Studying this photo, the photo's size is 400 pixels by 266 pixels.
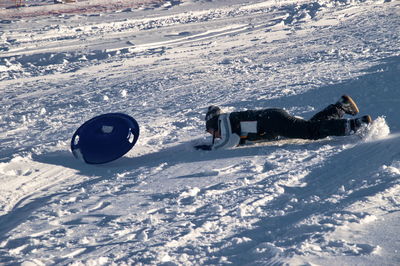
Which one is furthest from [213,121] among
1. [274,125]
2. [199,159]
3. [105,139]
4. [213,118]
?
[105,139]

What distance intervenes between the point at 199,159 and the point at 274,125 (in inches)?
29.4

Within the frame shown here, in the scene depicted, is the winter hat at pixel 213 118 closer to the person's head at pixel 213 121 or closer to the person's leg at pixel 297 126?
the person's head at pixel 213 121

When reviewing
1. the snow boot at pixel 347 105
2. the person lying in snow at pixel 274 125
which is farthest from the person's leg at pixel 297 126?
the snow boot at pixel 347 105

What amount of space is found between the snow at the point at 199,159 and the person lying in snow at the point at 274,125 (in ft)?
0.36

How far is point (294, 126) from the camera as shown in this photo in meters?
4.17

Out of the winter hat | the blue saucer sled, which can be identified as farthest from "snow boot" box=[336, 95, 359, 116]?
the blue saucer sled

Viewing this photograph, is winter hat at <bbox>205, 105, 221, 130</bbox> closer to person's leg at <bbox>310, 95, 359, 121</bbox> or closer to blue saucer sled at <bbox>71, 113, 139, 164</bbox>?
blue saucer sled at <bbox>71, 113, 139, 164</bbox>

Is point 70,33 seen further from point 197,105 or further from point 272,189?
point 272,189

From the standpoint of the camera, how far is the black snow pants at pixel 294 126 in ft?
13.5

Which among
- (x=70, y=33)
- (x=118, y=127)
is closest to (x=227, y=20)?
(x=70, y=33)

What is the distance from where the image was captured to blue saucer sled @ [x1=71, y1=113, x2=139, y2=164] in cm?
442

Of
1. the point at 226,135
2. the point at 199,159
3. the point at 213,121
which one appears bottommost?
the point at 199,159

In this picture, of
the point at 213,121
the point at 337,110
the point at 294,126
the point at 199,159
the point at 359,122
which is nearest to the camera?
the point at 359,122

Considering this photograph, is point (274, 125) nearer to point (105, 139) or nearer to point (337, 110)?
point (337, 110)
